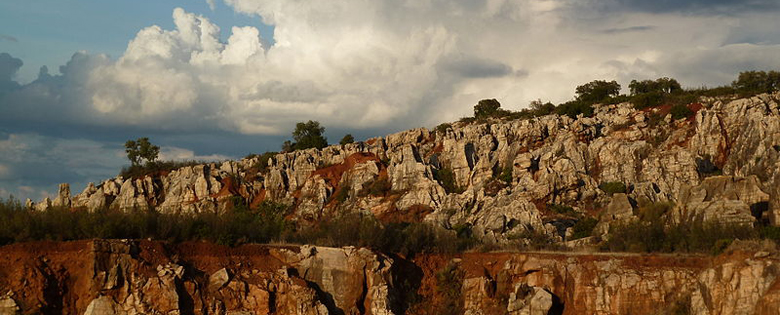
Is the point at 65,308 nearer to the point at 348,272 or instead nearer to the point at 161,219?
the point at 161,219

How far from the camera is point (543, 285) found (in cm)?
3266

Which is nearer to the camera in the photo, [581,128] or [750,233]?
[750,233]

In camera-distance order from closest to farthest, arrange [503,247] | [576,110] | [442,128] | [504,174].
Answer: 1. [503,247]
2. [504,174]
3. [576,110]
4. [442,128]

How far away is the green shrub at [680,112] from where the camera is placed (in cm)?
5672

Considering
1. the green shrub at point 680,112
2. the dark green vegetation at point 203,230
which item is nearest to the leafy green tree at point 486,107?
the green shrub at point 680,112

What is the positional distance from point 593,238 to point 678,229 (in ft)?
20.6

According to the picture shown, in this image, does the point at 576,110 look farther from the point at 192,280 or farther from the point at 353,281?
the point at 192,280

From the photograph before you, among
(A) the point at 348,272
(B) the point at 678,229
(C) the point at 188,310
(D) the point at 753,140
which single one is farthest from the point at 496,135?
(C) the point at 188,310

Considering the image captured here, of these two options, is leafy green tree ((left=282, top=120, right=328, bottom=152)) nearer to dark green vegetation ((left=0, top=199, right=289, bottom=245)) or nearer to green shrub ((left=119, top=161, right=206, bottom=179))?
green shrub ((left=119, top=161, right=206, bottom=179))

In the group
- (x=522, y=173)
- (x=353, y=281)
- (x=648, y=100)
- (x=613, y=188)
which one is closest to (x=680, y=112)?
(x=648, y=100)

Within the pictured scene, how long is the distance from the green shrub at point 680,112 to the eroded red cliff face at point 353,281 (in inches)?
1080

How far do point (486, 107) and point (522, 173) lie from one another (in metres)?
30.6

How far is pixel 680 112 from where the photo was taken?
187 ft

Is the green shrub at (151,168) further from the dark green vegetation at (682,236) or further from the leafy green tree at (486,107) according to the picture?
the dark green vegetation at (682,236)
